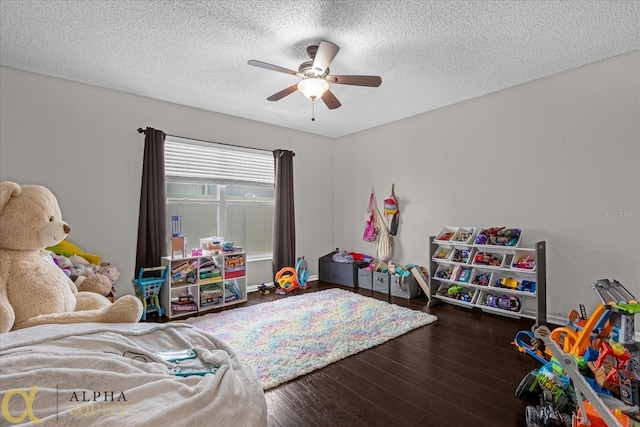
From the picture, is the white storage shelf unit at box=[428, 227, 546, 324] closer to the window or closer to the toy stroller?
the window

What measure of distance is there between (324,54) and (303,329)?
2.39m

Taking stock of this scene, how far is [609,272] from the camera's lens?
2.74 m

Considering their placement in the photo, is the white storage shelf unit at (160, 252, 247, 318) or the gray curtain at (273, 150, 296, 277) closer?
the white storage shelf unit at (160, 252, 247, 318)

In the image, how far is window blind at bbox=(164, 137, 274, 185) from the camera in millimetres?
3736

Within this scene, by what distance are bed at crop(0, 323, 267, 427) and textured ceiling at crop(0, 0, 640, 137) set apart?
6.85 feet

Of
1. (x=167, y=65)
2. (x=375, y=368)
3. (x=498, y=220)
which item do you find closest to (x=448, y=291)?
(x=498, y=220)

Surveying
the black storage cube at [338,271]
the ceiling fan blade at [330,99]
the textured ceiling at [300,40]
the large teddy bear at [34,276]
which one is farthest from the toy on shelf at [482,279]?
the large teddy bear at [34,276]

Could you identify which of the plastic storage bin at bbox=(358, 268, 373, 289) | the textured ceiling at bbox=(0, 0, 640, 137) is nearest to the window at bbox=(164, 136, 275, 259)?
the textured ceiling at bbox=(0, 0, 640, 137)

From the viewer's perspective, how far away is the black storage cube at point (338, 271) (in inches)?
179

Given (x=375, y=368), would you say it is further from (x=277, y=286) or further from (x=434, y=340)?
(x=277, y=286)

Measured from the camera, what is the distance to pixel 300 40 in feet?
7.84

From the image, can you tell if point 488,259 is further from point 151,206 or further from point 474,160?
point 151,206

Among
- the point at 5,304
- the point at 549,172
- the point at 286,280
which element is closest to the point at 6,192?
the point at 5,304

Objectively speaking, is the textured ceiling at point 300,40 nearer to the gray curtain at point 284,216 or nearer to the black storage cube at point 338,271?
the gray curtain at point 284,216
